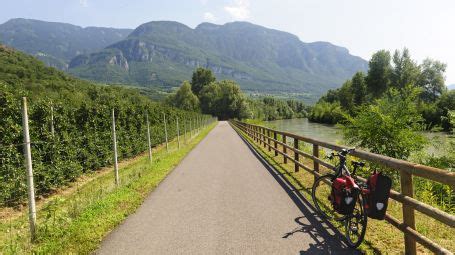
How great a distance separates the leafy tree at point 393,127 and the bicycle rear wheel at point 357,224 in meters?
5.72

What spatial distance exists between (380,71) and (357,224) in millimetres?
72869

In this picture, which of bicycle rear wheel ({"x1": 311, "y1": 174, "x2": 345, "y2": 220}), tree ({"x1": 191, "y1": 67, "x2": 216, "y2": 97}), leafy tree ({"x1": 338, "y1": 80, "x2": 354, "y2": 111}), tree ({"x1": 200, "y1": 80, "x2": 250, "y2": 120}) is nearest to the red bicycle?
bicycle rear wheel ({"x1": 311, "y1": 174, "x2": 345, "y2": 220})

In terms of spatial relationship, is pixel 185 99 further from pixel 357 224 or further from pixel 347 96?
pixel 357 224

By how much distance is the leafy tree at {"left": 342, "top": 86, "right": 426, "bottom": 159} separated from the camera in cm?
1005

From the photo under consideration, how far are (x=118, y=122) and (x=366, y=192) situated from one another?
594 inches

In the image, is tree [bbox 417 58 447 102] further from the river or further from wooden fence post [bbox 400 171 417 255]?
wooden fence post [bbox 400 171 417 255]

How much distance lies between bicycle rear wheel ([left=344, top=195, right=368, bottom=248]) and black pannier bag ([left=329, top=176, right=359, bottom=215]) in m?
0.11

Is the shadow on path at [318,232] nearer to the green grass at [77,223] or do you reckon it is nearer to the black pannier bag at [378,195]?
the black pannier bag at [378,195]

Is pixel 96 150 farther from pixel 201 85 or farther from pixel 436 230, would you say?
pixel 201 85

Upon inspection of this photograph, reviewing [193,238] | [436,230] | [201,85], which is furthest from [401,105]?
[201,85]

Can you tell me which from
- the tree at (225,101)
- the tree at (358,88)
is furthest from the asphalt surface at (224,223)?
the tree at (225,101)

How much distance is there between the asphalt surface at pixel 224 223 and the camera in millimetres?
4938

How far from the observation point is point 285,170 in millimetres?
11680

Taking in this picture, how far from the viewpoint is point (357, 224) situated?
16.1ft
